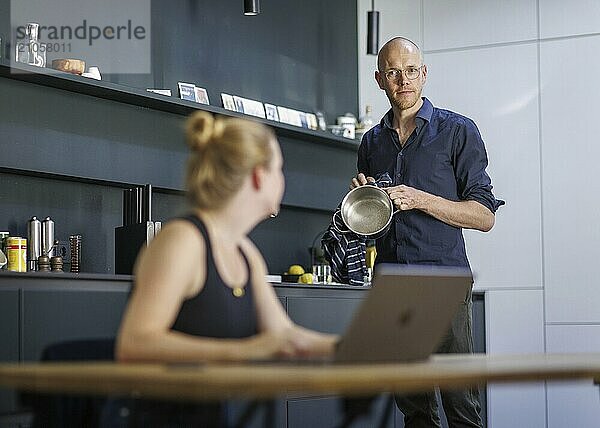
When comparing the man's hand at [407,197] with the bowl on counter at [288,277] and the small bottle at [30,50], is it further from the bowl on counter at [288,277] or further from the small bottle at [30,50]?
the bowl on counter at [288,277]

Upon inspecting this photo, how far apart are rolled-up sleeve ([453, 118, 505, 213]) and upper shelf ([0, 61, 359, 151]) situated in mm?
1447

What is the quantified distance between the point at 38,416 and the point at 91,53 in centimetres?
273

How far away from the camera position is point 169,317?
194cm

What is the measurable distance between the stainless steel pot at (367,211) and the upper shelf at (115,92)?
1230 millimetres

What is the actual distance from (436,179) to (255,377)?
2.42 metres

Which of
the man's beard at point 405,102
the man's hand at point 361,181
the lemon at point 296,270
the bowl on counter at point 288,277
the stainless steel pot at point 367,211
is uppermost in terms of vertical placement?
the man's beard at point 405,102

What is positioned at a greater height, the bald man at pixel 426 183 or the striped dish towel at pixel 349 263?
the bald man at pixel 426 183

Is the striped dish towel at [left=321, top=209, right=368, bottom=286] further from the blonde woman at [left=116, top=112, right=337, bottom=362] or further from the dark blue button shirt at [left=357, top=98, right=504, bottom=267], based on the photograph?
the blonde woman at [left=116, top=112, right=337, bottom=362]

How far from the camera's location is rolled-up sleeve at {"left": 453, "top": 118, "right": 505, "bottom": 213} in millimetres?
3917

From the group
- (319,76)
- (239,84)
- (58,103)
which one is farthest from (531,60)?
(58,103)

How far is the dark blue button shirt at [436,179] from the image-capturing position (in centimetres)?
392

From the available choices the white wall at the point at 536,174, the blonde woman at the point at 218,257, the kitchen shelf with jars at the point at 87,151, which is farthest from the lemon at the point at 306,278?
the blonde woman at the point at 218,257

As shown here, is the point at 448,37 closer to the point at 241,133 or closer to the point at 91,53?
the point at 91,53

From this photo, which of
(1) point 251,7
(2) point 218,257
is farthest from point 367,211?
(2) point 218,257
